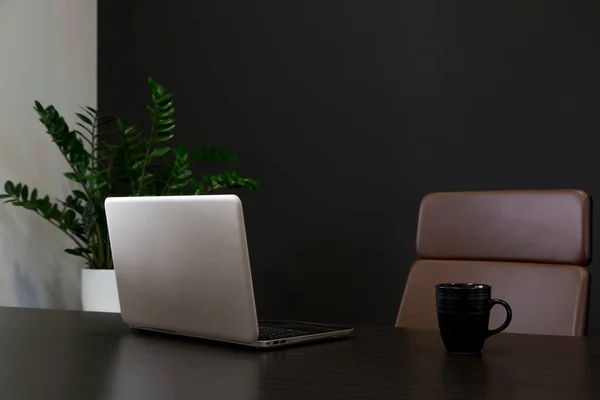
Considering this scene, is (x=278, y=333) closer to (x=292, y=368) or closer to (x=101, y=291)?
(x=292, y=368)

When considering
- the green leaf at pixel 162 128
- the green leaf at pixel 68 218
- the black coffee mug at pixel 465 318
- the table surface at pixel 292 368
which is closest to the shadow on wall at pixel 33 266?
the green leaf at pixel 68 218

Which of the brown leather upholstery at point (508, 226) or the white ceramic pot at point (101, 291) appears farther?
the white ceramic pot at point (101, 291)

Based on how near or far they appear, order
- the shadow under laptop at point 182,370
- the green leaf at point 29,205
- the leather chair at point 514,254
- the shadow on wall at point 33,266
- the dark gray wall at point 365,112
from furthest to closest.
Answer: the shadow on wall at point 33,266 → the green leaf at point 29,205 → the dark gray wall at point 365,112 → the leather chair at point 514,254 → the shadow under laptop at point 182,370

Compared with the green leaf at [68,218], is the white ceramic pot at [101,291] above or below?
below

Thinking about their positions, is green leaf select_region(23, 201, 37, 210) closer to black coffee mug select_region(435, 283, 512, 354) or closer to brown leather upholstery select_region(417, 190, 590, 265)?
brown leather upholstery select_region(417, 190, 590, 265)

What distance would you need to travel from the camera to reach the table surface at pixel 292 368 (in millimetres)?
736

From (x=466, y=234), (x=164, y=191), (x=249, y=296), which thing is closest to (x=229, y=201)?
(x=249, y=296)

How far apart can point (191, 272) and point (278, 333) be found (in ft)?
0.52

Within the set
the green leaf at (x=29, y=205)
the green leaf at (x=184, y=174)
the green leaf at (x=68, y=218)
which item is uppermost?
the green leaf at (x=184, y=174)

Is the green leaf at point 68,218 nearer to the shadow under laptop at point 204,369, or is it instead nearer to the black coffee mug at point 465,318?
the shadow under laptop at point 204,369

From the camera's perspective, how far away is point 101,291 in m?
2.88

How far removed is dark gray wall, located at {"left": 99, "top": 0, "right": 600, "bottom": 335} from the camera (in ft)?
8.86

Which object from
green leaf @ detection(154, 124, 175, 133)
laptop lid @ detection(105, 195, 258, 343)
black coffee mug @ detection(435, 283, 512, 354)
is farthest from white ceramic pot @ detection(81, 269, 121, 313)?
black coffee mug @ detection(435, 283, 512, 354)

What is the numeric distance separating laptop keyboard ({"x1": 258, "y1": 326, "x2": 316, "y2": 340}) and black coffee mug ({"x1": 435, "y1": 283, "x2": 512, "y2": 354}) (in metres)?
0.21
